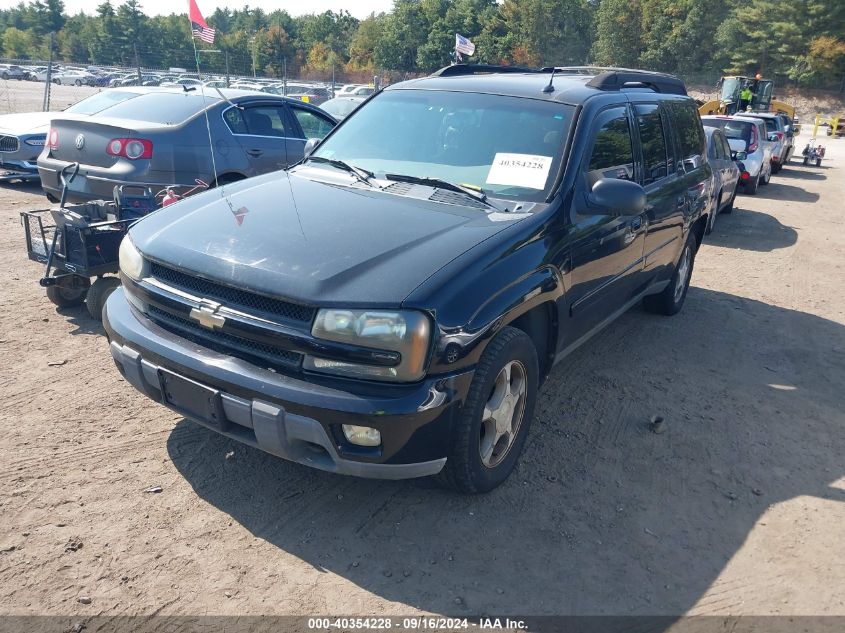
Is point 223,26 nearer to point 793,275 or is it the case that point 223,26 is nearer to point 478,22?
point 478,22

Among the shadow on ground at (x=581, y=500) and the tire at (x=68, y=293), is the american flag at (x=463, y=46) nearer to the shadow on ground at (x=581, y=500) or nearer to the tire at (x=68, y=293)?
the tire at (x=68, y=293)

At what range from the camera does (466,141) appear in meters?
3.98

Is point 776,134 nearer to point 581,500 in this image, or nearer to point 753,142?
point 753,142

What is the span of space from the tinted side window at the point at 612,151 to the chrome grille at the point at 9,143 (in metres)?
9.44

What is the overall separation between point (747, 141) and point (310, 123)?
34.4 feet

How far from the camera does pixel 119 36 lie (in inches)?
2191

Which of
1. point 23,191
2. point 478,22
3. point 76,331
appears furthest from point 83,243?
point 478,22

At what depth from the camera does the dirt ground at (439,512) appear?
2.74 meters

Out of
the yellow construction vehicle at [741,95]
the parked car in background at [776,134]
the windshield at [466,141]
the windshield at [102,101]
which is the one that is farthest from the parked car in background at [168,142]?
the yellow construction vehicle at [741,95]

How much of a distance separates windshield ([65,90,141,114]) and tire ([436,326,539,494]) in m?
A: 6.17

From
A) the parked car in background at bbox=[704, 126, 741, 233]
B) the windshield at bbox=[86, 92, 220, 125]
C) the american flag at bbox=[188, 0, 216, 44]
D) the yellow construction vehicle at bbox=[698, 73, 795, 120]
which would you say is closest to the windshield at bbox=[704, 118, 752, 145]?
the parked car in background at bbox=[704, 126, 741, 233]

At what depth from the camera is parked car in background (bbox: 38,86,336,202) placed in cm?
647

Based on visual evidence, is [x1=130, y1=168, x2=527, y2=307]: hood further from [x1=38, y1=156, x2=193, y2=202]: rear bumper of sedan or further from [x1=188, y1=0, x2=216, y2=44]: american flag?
[x1=38, y1=156, x2=193, y2=202]: rear bumper of sedan

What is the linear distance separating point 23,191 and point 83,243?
6.74 meters
